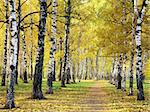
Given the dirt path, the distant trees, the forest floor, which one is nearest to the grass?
the forest floor

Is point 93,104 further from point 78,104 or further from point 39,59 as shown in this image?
point 39,59

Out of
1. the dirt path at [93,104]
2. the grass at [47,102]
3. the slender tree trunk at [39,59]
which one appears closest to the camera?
the grass at [47,102]

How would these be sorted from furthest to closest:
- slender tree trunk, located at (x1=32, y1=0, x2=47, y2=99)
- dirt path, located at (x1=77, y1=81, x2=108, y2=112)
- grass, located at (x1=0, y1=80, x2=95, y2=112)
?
1. slender tree trunk, located at (x1=32, y1=0, x2=47, y2=99)
2. dirt path, located at (x1=77, y1=81, x2=108, y2=112)
3. grass, located at (x1=0, y1=80, x2=95, y2=112)

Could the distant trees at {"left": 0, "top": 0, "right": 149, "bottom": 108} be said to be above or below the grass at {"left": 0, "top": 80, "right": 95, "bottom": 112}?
above

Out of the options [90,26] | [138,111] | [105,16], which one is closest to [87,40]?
[90,26]

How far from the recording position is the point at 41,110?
16500 mm

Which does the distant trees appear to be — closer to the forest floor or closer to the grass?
the grass

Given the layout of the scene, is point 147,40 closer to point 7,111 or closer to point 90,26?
point 7,111

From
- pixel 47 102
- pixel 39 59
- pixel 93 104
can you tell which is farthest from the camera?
pixel 39 59

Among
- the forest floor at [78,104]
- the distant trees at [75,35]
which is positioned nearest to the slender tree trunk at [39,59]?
the distant trees at [75,35]

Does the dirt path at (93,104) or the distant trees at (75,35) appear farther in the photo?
the distant trees at (75,35)

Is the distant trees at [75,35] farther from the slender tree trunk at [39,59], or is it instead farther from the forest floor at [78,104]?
the forest floor at [78,104]

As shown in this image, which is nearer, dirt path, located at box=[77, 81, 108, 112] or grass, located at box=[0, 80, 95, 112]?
grass, located at box=[0, 80, 95, 112]

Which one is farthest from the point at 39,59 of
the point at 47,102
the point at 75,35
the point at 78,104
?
the point at 75,35
